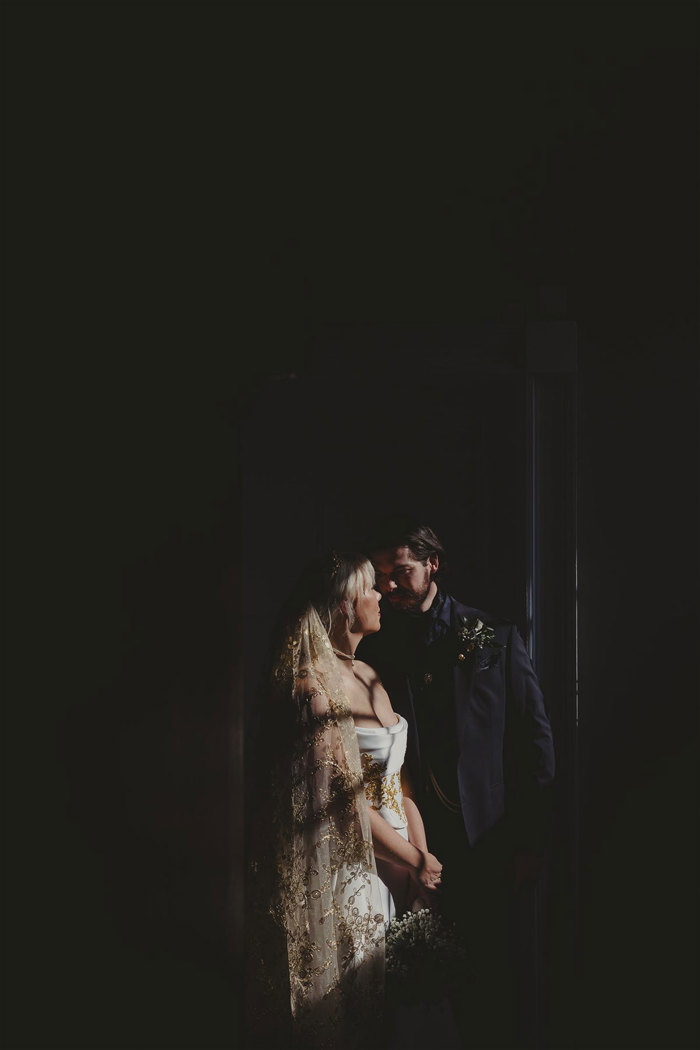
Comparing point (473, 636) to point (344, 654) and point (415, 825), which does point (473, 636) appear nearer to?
point (344, 654)

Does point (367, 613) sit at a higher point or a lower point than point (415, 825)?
higher

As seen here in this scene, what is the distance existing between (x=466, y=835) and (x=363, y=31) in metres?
1.49

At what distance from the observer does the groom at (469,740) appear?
183cm

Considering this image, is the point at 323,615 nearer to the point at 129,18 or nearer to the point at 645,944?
the point at 645,944

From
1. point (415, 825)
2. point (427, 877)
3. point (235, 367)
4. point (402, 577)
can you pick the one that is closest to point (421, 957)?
point (427, 877)

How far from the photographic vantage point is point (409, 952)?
1798 mm

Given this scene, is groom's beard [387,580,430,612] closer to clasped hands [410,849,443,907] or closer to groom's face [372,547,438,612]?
groom's face [372,547,438,612]

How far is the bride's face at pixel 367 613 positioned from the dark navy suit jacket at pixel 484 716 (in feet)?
0.10

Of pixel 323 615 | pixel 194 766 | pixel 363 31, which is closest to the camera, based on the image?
Answer: pixel 194 766

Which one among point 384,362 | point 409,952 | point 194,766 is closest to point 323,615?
point 384,362

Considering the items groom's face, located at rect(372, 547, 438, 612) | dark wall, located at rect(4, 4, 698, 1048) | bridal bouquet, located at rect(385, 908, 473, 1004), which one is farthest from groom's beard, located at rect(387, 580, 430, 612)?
bridal bouquet, located at rect(385, 908, 473, 1004)

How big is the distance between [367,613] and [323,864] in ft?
1.59

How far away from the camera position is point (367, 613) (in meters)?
1.78

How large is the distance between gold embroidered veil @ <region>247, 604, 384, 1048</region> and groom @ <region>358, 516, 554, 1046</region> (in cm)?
16
